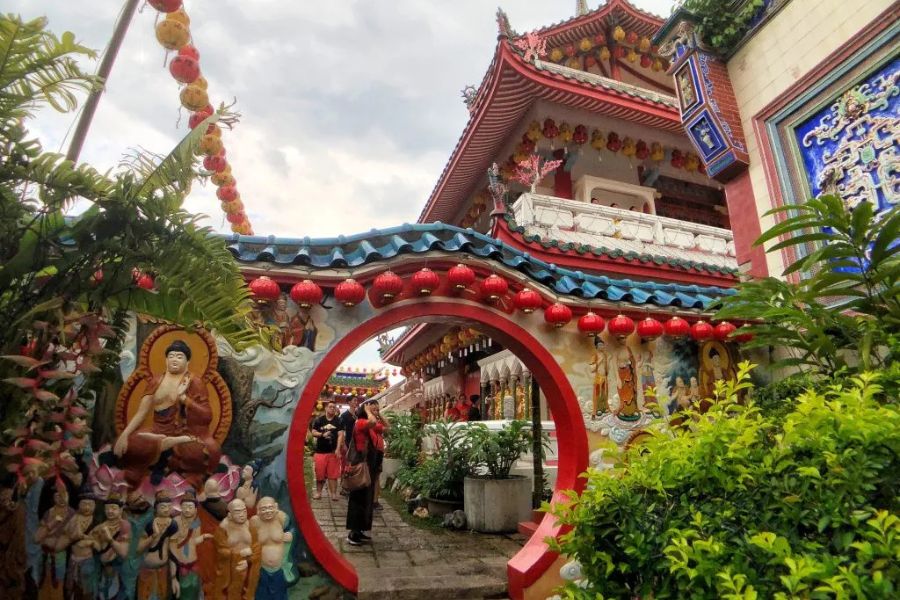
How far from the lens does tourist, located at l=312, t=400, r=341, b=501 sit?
934 cm

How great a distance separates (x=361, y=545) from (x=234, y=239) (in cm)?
421

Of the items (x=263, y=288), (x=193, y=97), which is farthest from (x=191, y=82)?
(x=263, y=288)

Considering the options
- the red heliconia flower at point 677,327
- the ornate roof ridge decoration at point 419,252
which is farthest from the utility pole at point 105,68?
the red heliconia flower at point 677,327

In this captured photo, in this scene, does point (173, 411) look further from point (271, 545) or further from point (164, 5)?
point (164, 5)

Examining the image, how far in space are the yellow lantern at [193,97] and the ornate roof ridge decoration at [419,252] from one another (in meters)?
3.83

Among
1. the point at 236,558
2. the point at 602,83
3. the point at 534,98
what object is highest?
the point at 602,83

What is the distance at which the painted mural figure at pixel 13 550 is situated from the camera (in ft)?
10.1

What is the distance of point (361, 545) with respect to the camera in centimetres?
664

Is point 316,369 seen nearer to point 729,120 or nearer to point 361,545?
point 361,545

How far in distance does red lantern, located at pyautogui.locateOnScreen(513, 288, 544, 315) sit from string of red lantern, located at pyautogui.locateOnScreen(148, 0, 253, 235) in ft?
9.55

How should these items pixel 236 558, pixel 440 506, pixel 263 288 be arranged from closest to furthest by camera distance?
pixel 236 558 < pixel 263 288 < pixel 440 506

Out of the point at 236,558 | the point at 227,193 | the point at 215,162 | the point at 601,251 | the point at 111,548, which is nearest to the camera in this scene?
the point at 111,548

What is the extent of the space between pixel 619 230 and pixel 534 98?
2.82m

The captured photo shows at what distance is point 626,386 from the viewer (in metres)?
5.79
